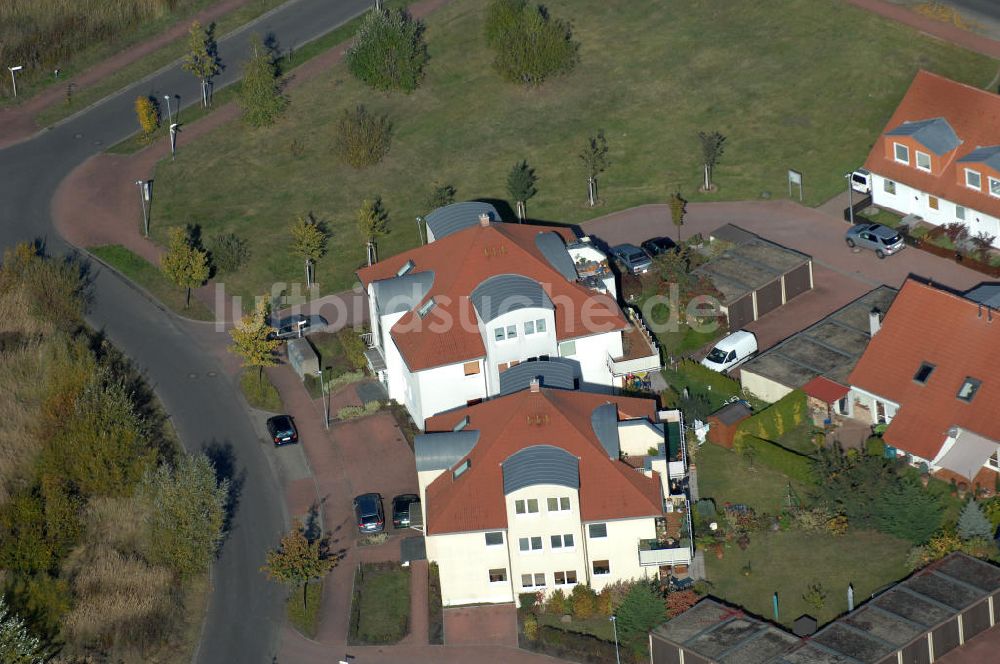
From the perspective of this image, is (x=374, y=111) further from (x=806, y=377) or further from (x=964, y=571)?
(x=964, y=571)

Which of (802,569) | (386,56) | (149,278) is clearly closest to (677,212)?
(386,56)

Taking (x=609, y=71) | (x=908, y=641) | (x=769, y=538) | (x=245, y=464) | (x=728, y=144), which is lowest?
(x=908, y=641)

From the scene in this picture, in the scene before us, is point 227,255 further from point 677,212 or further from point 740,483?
point 740,483

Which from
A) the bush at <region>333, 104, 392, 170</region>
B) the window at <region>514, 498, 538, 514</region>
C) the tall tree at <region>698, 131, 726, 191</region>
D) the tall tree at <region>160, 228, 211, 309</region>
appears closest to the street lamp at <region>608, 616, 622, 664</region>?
the window at <region>514, 498, 538, 514</region>

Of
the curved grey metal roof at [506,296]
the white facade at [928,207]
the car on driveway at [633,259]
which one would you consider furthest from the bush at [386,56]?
the white facade at [928,207]

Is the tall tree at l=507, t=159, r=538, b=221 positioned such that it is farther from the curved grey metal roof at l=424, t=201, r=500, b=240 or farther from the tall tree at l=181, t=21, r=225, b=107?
the tall tree at l=181, t=21, r=225, b=107

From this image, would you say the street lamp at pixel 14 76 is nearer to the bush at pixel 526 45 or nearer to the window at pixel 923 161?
the bush at pixel 526 45

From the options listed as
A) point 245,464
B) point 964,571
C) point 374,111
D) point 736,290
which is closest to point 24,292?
point 245,464
